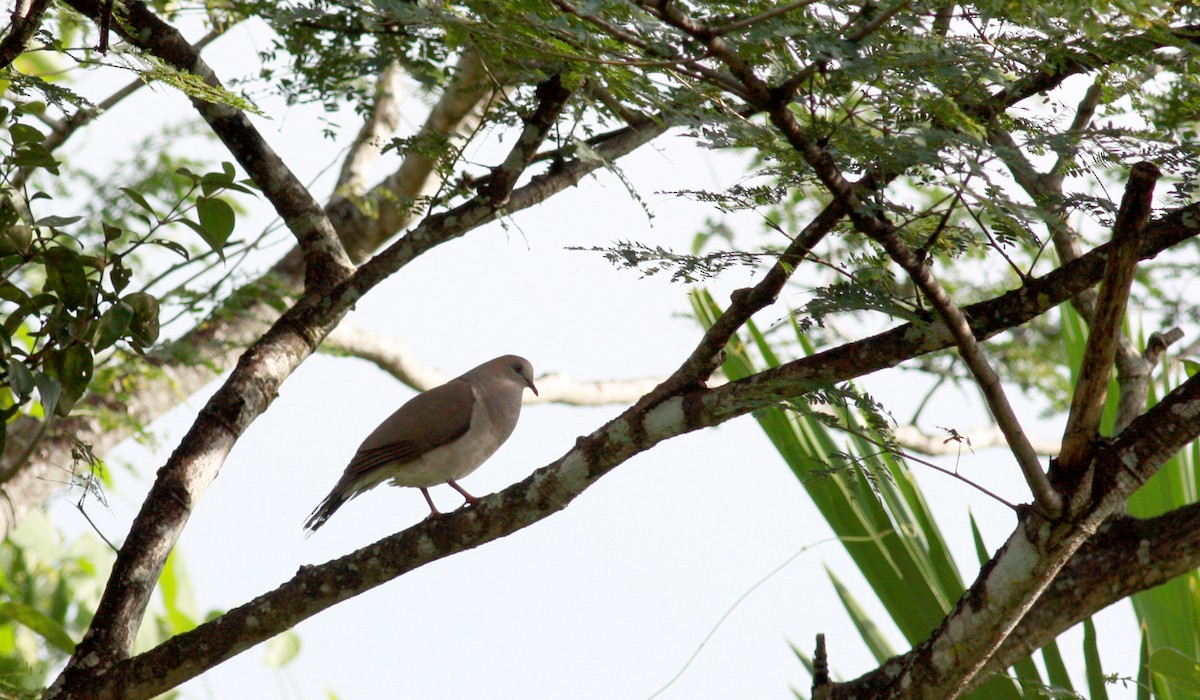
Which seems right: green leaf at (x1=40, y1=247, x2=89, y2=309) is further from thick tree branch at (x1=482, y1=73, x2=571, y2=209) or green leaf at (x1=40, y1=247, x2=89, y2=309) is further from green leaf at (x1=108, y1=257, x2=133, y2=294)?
thick tree branch at (x1=482, y1=73, x2=571, y2=209)

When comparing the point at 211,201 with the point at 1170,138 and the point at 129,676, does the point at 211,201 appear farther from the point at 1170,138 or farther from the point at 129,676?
the point at 1170,138

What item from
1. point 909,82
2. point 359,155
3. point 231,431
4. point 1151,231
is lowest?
point 1151,231

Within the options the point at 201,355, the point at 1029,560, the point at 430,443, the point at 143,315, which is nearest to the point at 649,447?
the point at 1029,560

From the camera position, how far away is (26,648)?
5621mm

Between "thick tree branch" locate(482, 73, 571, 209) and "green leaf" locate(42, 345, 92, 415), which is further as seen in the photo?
"thick tree branch" locate(482, 73, 571, 209)

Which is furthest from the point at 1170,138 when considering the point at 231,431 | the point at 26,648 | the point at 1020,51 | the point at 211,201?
the point at 26,648

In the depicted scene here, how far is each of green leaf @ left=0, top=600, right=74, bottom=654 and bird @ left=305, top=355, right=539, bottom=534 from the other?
886 mm

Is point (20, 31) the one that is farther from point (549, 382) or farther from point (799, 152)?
point (549, 382)

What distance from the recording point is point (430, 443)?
4332mm

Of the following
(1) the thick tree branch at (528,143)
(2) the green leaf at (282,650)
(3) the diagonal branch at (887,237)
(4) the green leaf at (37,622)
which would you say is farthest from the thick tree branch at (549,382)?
(3) the diagonal branch at (887,237)

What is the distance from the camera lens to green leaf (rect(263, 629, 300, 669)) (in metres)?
5.92

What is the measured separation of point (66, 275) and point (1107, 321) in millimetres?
2236

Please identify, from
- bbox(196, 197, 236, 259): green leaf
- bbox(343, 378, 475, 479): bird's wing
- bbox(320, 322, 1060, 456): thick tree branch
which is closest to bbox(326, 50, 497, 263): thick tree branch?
bbox(320, 322, 1060, 456): thick tree branch

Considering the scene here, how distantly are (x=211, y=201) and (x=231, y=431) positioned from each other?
81 cm
